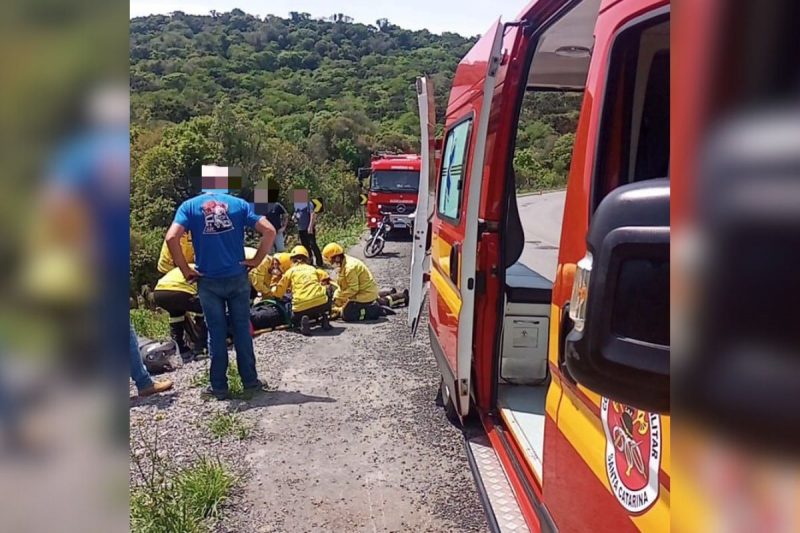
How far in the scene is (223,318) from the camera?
5312 millimetres

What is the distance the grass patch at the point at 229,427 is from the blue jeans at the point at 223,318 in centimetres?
52

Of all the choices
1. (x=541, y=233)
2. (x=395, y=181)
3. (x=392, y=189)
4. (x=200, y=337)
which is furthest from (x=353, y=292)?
(x=395, y=181)

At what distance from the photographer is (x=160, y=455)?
435cm

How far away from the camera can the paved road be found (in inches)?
A: 319

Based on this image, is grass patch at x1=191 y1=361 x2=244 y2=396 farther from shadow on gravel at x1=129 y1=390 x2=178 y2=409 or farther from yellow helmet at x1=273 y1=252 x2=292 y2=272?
yellow helmet at x1=273 y1=252 x2=292 y2=272

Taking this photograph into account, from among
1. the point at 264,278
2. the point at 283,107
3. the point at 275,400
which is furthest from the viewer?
the point at 283,107

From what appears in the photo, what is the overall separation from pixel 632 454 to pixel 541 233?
14483mm

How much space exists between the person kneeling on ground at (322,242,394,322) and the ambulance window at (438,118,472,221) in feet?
10.1

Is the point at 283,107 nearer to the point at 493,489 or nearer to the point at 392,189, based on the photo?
the point at 392,189

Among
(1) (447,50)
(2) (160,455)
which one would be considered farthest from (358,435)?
(1) (447,50)

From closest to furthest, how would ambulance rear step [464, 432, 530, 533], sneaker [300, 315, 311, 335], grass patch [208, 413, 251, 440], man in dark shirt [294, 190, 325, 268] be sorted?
ambulance rear step [464, 432, 530, 533] < grass patch [208, 413, 251, 440] < sneaker [300, 315, 311, 335] < man in dark shirt [294, 190, 325, 268]

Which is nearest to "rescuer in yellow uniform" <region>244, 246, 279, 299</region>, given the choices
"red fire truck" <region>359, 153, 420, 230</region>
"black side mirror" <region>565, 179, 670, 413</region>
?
"black side mirror" <region>565, 179, 670, 413</region>
